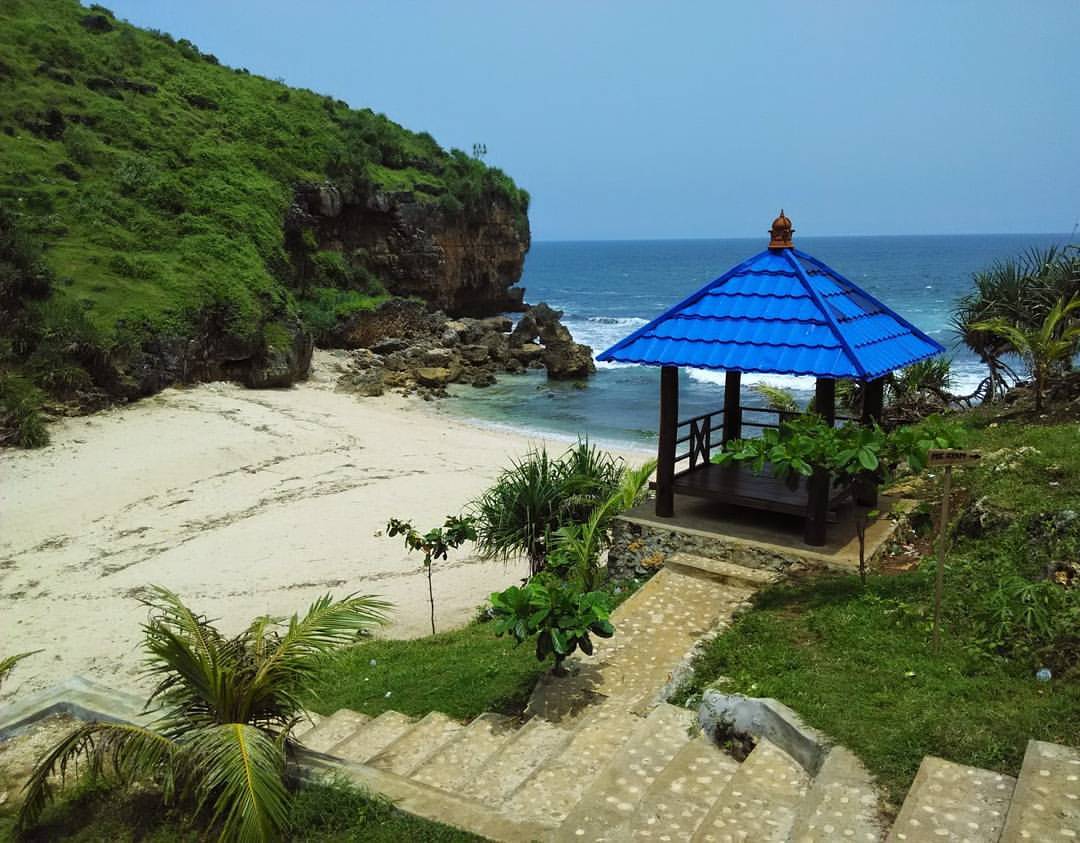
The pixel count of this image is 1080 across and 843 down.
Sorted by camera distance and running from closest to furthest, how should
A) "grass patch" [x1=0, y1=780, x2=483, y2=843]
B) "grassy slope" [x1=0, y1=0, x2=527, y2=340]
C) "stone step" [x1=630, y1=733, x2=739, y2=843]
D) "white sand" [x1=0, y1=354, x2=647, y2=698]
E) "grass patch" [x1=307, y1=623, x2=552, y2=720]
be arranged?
"stone step" [x1=630, y1=733, x2=739, y2=843] < "grass patch" [x1=0, y1=780, x2=483, y2=843] < "grass patch" [x1=307, y1=623, x2=552, y2=720] < "white sand" [x1=0, y1=354, x2=647, y2=698] < "grassy slope" [x1=0, y1=0, x2=527, y2=340]

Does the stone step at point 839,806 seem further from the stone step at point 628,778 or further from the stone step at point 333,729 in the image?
the stone step at point 333,729

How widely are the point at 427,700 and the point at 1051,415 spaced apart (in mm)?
9935

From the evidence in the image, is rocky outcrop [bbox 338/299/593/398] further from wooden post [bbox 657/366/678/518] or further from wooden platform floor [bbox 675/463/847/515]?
wooden post [bbox 657/366/678/518]

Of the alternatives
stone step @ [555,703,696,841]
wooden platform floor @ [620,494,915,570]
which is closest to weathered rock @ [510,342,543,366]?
wooden platform floor @ [620,494,915,570]

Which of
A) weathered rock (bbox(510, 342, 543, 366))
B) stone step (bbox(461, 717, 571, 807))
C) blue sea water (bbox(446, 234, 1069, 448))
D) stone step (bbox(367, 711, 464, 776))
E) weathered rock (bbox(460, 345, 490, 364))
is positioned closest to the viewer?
stone step (bbox(461, 717, 571, 807))

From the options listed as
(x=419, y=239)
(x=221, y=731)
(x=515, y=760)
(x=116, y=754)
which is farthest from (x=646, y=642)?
Result: (x=419, y=239)

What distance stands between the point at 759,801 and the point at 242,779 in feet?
9.72

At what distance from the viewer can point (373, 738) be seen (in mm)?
6781

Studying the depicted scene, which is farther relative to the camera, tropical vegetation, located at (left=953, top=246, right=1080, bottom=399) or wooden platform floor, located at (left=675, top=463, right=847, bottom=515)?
tropical vegetation, located at (left=953, top=246, right=1080, bottom=399)

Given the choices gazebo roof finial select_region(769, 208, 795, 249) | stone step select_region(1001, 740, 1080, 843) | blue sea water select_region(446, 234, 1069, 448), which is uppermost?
gazebo roof finial select_region(769, 208, 795, 249)

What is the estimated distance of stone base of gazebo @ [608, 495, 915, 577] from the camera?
8.85 m

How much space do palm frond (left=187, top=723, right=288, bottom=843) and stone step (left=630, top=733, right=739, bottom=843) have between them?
6.75ft

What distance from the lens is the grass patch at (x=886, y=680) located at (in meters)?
5.02

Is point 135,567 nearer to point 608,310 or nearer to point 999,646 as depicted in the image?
point 999,646
